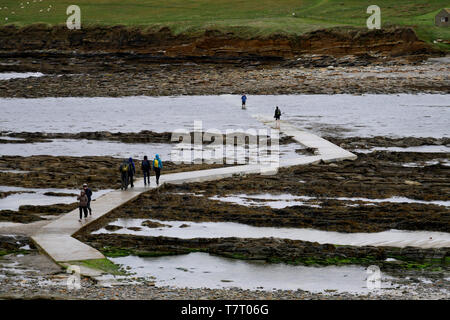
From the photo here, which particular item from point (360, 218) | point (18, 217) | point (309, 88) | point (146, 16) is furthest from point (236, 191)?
point (146, 16)

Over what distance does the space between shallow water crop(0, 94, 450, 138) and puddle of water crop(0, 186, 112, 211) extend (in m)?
18.7

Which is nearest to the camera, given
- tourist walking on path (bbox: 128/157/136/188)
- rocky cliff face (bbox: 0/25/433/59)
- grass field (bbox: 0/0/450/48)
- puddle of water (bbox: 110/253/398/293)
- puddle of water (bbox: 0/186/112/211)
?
puddle of water (bbox: 110/253/398/293)

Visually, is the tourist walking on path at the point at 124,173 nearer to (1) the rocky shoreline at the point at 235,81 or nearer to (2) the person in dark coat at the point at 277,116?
(2) the person in dark coat at the point at 277,116

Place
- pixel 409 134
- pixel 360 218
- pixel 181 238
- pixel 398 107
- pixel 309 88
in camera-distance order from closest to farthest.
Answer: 1. pixel 181 238
2. pixel 360 218
3. pixel 409 134
4. pixel 398 107
5. pixel 309 88

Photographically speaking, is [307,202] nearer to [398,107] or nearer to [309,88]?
[398,107]

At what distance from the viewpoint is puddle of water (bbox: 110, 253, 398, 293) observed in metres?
18.8

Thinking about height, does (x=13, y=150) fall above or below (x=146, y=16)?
below

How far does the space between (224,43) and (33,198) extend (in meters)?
61.7

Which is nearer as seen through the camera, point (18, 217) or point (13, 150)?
point (18, 217)

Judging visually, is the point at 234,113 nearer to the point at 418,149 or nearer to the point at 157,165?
the point at 418,149

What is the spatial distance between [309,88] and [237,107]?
11.4 m

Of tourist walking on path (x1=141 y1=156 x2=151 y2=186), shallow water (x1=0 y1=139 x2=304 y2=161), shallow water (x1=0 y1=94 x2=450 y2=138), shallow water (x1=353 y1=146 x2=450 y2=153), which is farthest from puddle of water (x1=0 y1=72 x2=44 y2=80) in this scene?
tourist walking on path (x1=141 y1=156 x2=151 y2=186)

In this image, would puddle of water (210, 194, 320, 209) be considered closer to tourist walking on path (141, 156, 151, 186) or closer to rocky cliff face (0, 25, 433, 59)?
tourist walking on path (141, 156, 151, 186)

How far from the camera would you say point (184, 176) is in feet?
104
